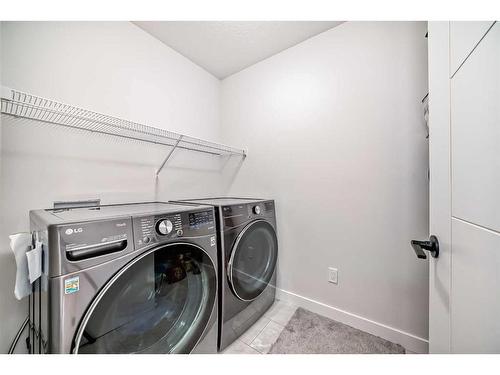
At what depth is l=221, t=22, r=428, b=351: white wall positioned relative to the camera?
43.6 inches

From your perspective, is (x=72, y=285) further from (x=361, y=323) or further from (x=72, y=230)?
(x=361, y=323)

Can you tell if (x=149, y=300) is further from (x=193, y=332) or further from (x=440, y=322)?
(x=440, y=322)

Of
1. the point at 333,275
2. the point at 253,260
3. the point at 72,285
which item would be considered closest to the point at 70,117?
the point at 72,285

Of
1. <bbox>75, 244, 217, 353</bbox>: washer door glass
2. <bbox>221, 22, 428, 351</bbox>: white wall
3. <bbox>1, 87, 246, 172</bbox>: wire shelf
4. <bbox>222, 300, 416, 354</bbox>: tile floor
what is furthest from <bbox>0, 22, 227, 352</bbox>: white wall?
<bbox>222, 300, 416, 354</bbox>: tile floor

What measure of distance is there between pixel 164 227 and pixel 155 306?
0.36m

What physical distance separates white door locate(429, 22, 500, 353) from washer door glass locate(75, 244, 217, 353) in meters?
0.95

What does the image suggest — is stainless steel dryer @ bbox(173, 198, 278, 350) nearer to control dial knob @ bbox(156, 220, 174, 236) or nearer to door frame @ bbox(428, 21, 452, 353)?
control dial knob @ bbox(156, 220, 174, 236)

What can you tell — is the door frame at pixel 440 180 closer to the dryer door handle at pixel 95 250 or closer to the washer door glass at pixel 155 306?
the washer door glass at pixel 155 306

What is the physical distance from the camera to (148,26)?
4.38ft

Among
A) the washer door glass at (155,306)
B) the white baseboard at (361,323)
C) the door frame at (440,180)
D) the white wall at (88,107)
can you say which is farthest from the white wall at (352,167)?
the washer door glass at (155,306)

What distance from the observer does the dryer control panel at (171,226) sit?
28.3 inches

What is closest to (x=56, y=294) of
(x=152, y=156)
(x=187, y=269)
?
(x=187, y=269)

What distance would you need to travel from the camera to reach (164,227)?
0.78m
